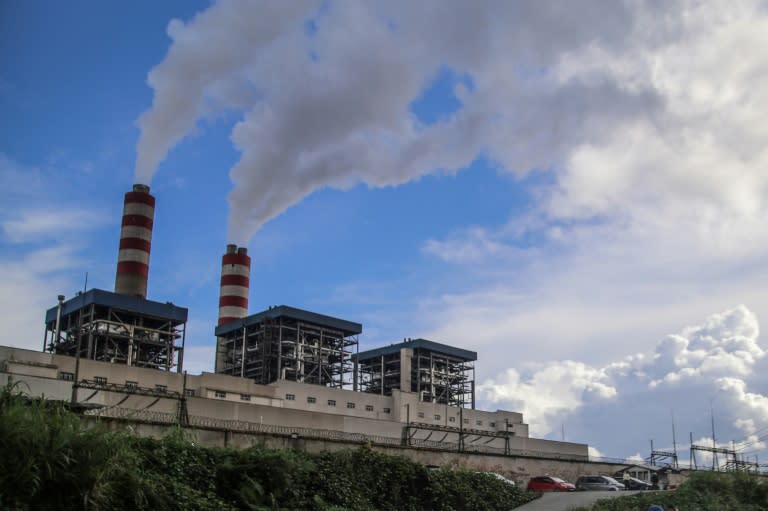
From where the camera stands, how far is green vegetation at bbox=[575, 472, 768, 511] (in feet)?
82.7

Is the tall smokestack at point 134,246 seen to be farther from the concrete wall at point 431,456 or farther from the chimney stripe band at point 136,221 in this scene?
the concrete wall at point 431,456

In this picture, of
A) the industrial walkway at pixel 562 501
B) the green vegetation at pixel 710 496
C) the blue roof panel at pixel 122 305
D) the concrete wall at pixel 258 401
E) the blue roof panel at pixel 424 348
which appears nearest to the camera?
the green vegetation at pixel 710 496

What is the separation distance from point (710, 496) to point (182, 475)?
18.7 meters

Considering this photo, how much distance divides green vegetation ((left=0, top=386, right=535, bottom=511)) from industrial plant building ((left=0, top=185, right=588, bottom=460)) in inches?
610

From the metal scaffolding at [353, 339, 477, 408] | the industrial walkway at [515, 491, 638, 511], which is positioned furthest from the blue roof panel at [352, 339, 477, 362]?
the industrial walkway at [515, 491, 638, 511]

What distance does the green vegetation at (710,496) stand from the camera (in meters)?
25.2

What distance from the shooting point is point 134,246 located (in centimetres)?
5734

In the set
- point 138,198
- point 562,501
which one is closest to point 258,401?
point 138,198

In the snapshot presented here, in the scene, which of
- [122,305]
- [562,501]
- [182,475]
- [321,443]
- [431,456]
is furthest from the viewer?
[122,305]

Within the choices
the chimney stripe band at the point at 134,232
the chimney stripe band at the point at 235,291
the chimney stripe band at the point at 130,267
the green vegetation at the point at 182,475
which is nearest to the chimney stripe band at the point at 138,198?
the chimney stripe band at the point at 134,232

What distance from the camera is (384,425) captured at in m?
58.6

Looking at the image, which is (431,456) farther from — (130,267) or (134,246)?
(134,246)

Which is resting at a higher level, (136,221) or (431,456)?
(136,221)

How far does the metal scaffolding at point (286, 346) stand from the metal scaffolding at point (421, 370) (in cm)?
706
